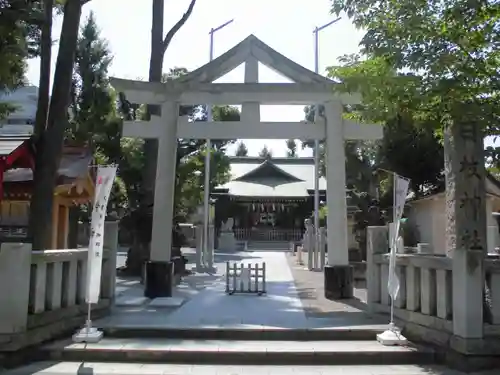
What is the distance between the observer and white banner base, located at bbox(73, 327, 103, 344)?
26.1 ft

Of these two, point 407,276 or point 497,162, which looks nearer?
point 497,162

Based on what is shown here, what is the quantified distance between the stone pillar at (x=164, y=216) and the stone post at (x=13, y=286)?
5.03 meters

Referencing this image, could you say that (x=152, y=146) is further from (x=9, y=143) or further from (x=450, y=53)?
(x=450, y=53)

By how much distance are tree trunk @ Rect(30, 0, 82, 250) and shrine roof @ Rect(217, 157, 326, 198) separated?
31.7m

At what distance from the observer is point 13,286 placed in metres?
7.17

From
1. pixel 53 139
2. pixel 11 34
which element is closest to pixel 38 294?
pixel 53 139

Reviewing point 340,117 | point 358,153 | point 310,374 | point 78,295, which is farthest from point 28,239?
point 358,153

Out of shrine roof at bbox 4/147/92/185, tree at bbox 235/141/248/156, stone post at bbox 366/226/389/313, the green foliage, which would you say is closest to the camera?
the green foliage

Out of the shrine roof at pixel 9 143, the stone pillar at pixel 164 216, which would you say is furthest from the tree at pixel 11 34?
the stone pillar at pixel 164 216

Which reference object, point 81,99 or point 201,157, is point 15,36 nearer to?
point 201,157

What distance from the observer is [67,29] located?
402 inches

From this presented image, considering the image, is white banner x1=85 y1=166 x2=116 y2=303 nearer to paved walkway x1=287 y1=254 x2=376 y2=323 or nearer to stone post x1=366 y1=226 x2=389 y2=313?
paved walkway x1=287 y1=254 x2=376 y2=323

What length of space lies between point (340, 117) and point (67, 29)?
252 inches

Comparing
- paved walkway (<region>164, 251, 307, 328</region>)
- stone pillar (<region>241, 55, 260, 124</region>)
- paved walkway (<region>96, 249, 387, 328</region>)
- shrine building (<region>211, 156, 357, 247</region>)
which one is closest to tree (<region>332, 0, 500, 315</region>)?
paved walkway (<region>96, 249, 387, 328</region>)
